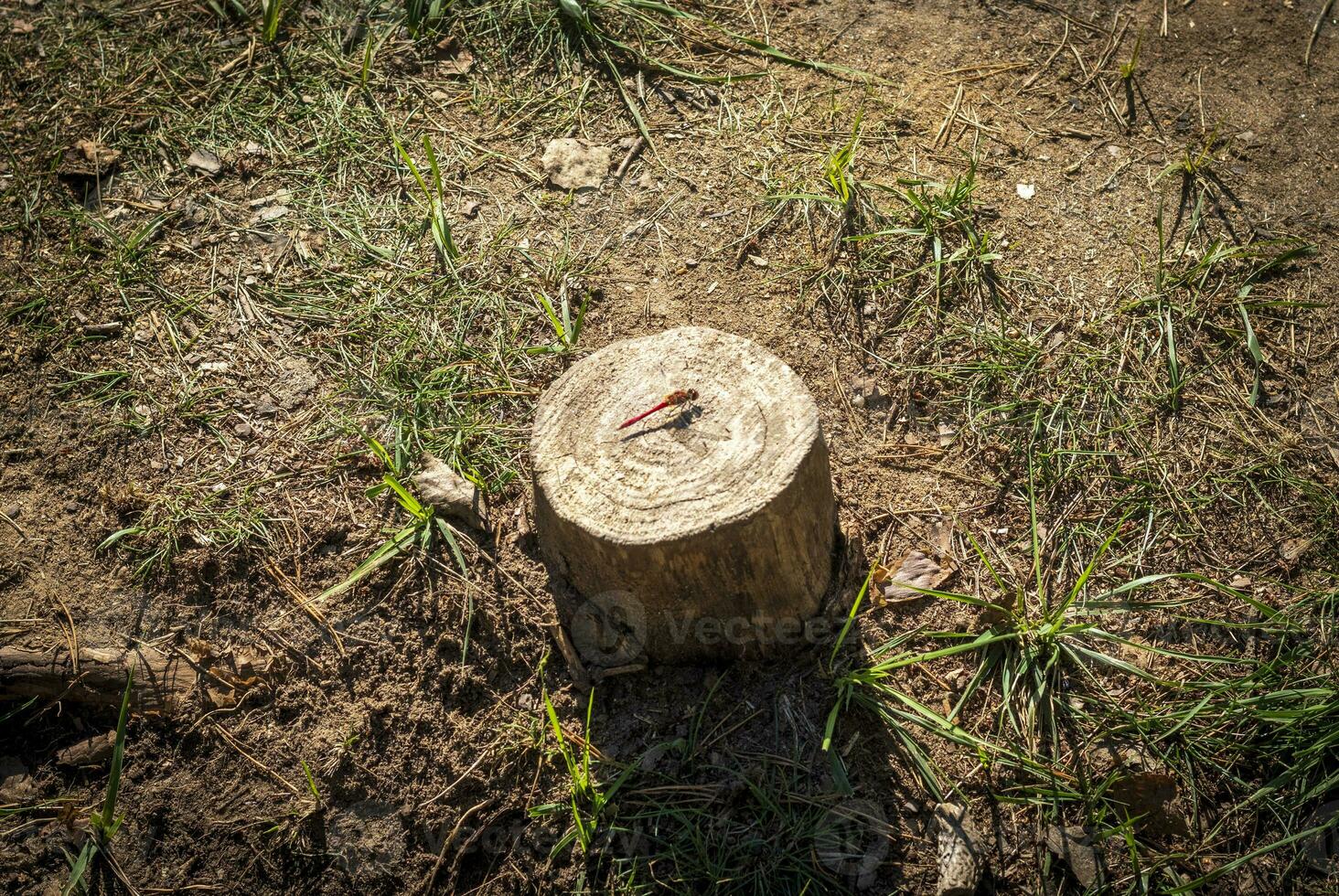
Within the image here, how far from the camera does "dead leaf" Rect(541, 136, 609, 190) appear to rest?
10.9 ft

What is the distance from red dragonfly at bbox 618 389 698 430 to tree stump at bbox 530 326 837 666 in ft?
0.05

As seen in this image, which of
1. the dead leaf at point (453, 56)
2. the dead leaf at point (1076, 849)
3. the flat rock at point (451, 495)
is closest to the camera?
the dead leaf at point (1076, 849)

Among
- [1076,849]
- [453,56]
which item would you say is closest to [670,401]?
[1076,849]

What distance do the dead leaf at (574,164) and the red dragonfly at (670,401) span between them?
4.51 ft

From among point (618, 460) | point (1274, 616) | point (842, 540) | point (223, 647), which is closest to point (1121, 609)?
point (1274, 616)

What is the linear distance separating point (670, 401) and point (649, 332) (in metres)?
0.82

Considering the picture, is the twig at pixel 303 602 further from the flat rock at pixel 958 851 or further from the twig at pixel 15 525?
the flat rock at pixel 958 851

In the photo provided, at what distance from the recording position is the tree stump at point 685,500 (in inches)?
81.4

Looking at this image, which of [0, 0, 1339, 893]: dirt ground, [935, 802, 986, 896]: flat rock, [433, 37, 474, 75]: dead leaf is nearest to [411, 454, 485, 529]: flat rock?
[0, 0, 1339, 893]: dirt ground

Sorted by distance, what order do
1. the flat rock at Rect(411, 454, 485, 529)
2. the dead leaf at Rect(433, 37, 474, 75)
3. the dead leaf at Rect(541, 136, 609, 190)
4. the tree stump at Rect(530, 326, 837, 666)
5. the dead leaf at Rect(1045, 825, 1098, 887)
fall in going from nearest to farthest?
the tree stump at Rect(530, 326, 837, 666) → the dead leaf at Rect(1045, 825, 1098, 887) → the flat rock at Rect(411, 454, 485, 529) → the dead leaf at Rect(541, 136, 609, 190) → the dead leaf at Rect(433, 37, 474, 75)

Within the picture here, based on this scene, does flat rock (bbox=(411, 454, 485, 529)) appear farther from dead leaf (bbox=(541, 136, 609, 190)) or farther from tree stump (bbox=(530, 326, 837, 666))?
dead leaf (bbox=(541, 136, 609, 190))

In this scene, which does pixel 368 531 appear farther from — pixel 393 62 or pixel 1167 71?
pixel 1167 71

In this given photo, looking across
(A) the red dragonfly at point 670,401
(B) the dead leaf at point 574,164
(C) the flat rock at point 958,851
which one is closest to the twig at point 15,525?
(A) the red dragonfly at point 670,401

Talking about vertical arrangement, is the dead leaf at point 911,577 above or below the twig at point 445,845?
above
